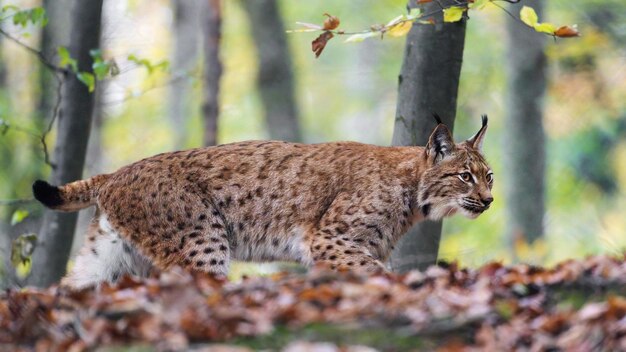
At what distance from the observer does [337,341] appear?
3846 millimetres

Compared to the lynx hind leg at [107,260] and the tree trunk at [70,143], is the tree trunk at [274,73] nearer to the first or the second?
the tree trunk at [70,143]

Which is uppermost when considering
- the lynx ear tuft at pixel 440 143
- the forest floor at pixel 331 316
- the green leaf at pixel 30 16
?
the green leaf at pixel 30 16

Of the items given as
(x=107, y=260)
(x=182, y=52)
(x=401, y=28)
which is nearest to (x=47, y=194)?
(x=107, y=260)

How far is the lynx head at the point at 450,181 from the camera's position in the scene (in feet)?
23.8

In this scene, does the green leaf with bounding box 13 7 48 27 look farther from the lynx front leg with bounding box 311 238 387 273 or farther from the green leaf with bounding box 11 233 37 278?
the lynx front leg with bounding box 311 238 387 273

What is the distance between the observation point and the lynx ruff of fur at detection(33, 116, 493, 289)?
Result: 22.4 ft

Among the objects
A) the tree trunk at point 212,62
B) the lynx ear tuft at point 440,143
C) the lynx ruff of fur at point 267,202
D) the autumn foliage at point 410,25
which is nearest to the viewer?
the autumn foliage at point 410,25

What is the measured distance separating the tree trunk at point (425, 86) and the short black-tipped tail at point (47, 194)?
2772mm

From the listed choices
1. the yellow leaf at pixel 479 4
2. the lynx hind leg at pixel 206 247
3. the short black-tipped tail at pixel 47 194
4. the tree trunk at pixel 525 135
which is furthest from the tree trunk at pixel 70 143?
the tree trunk at pixel 525 135

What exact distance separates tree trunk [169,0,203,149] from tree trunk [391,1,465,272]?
1466 centimetres

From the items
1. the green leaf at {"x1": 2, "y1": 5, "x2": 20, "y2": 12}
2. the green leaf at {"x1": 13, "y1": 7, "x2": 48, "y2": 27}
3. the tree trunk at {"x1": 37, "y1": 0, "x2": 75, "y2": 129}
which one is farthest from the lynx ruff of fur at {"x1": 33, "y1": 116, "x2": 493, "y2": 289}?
the tree trunk at {"x1": 37, "y1": 0, "x2": 75, "y2": 129}

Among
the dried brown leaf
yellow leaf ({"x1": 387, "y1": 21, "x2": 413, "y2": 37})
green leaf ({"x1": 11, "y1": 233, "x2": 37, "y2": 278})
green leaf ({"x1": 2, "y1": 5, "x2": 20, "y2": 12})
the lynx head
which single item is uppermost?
green leaf ({"x1": 2, "y1": 5, "x2": 20, "y2": 12})

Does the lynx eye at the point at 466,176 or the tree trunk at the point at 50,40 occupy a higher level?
the tree trunk at the point at 50,40

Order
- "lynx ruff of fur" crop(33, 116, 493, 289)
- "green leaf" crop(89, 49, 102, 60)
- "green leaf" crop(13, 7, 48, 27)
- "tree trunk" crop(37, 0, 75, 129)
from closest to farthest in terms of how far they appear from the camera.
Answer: "lynx ruff of fur" crop(33, 116, 493, 289)
"green leaf" crop(13, 7, 48, 27)
"green leaf" crop(89, 49, 102, 60)
"tree trunk" crop(37, 0, 75, 129)
